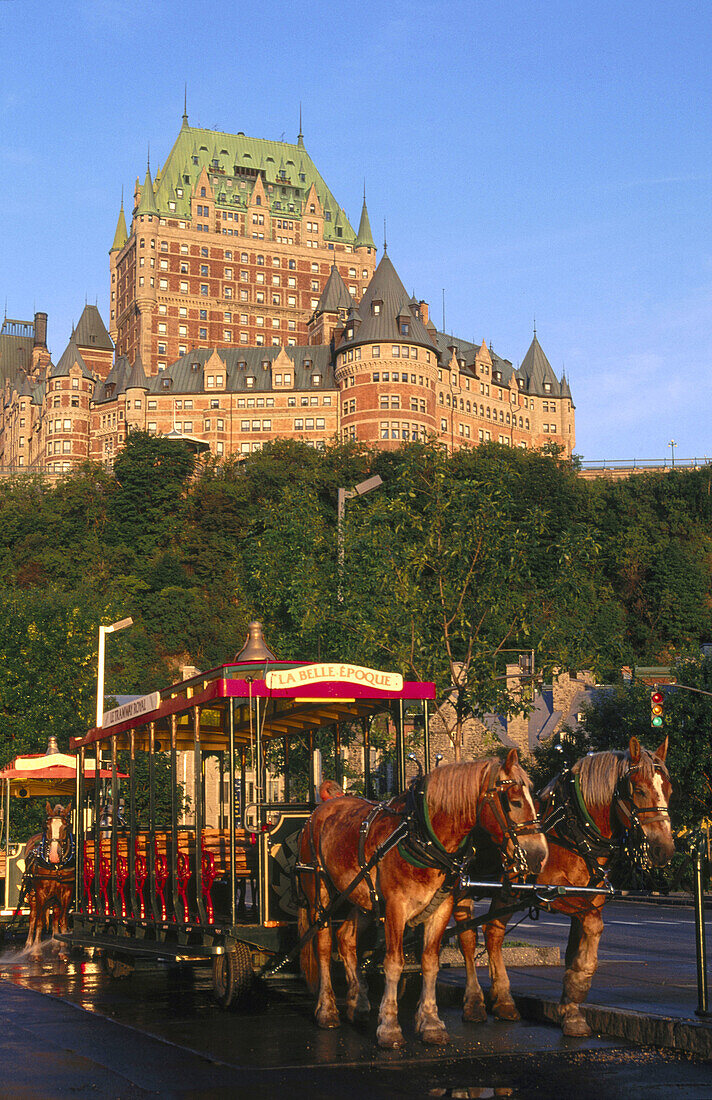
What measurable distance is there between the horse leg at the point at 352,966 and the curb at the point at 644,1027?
1.80m

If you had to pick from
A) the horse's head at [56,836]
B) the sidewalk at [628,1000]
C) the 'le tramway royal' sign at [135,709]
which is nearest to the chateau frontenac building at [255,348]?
the horse's head at [56,836]

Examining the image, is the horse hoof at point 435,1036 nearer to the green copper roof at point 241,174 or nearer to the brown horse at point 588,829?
the brown horse at point 588,829

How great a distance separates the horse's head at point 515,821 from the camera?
11.2 meters

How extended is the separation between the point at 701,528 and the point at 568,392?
49.1 m

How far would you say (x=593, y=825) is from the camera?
12.0 meters

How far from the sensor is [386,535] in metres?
34.0

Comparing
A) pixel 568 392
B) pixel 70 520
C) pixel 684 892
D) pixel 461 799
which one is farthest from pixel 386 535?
pixel 568 392

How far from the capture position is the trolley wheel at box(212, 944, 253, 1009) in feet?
46.1

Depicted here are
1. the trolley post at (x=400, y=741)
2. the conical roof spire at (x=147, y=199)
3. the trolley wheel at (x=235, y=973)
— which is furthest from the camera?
the conical roof spire at (x=147, y=199)

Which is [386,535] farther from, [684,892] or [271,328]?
[271,328]

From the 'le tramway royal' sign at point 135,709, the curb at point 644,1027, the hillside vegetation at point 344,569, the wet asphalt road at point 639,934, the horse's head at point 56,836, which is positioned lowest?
the wet asphalt road at point 639,934

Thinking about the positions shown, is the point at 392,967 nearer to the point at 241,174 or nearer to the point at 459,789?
the point at 459,789

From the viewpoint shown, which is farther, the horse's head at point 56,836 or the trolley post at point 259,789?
the horse's head at point 56,836

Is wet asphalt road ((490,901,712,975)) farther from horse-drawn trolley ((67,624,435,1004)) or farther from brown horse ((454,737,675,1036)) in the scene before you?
brown horse ((454,737,675,1036))
